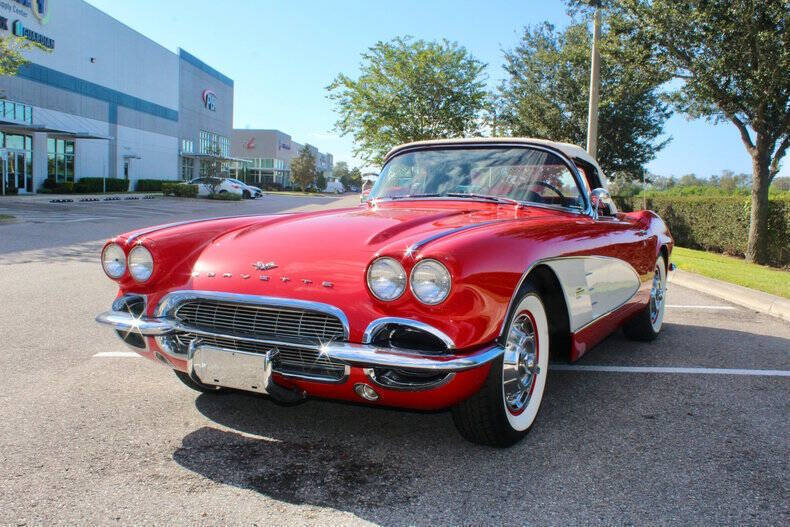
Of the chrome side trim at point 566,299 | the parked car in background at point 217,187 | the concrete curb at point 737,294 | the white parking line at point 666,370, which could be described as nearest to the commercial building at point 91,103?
the parked car in background at point 217,187

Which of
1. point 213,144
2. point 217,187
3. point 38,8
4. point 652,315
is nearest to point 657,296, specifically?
point 652,315

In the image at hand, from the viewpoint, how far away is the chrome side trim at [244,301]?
2.66 m

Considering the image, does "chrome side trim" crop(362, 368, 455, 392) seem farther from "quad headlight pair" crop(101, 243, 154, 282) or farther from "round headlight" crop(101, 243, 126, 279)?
"round headlight" crop(101, 243, 126, 279)

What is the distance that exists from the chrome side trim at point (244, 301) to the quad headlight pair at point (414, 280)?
188mm

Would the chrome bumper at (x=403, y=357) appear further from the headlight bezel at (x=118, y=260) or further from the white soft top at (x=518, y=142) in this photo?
the white soft top at (x=518, y=142)

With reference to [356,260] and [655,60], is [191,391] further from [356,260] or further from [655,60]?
[655,60]

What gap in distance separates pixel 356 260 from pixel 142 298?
1.17 metres

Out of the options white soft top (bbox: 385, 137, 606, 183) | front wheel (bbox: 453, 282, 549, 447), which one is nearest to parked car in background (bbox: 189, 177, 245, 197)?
white soft top (bbox: 385, 137, 606, 183)

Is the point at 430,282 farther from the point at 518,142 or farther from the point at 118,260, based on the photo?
the point at 518,142

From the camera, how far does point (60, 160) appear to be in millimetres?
36406

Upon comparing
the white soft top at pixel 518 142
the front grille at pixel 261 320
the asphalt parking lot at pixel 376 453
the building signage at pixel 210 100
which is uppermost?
the building signage at pixel 210 100

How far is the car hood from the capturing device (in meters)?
2.79

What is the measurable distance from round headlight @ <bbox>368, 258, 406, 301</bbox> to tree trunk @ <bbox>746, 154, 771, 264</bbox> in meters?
13.5

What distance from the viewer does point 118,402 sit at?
3.48 meters
